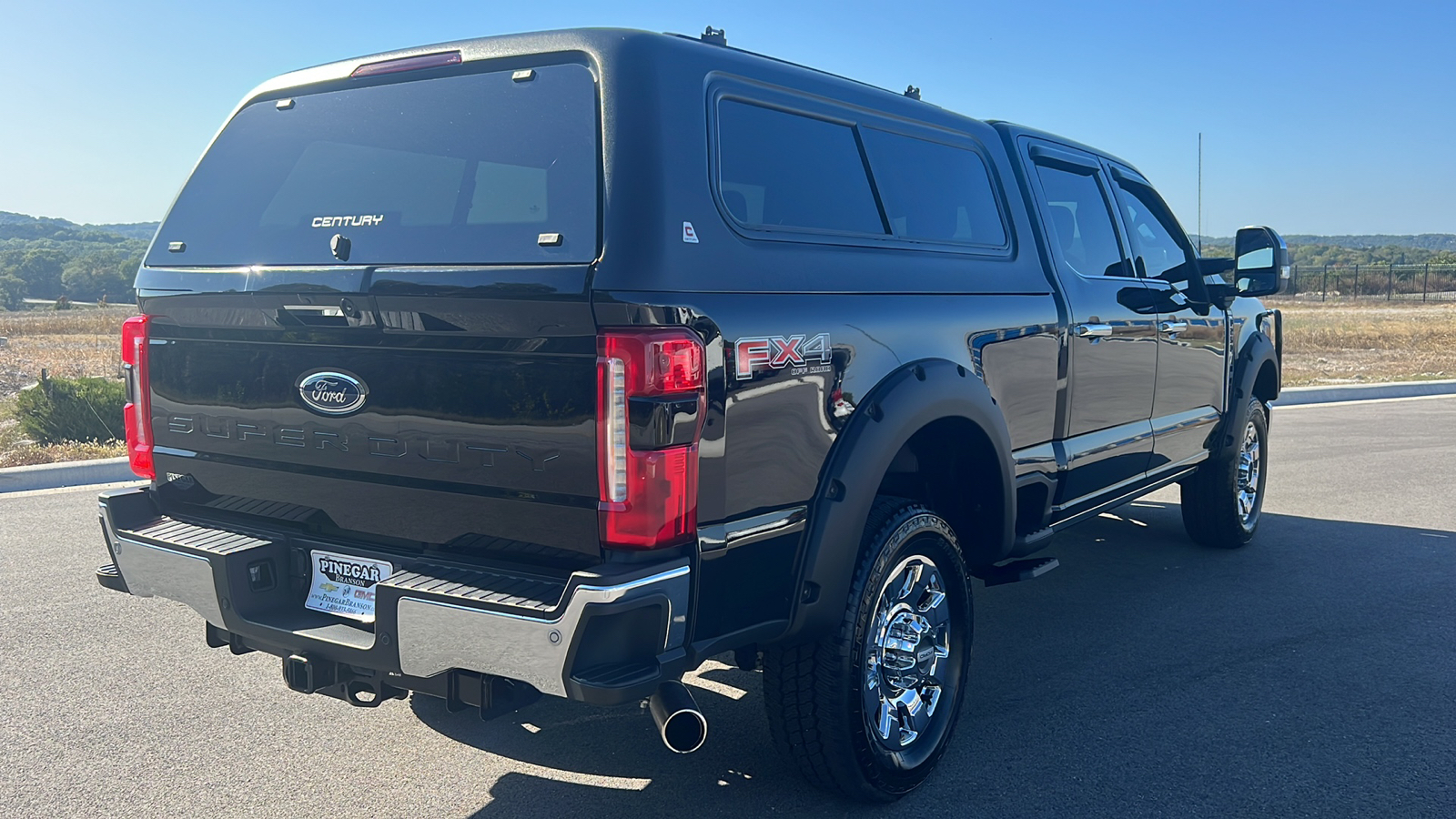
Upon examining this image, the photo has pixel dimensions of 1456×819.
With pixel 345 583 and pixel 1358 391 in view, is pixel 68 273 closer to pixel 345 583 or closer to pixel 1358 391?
pixel 1358 391

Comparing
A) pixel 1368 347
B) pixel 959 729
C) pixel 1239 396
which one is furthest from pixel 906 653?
pixel 1368 347

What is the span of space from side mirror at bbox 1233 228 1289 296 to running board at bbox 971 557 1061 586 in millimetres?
2287

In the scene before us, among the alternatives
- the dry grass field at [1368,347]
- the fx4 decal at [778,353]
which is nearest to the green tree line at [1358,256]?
the dry grass field at [1368,347]

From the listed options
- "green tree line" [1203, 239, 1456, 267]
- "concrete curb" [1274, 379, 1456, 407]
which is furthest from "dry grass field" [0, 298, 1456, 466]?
"green tree line" [1203, 239, 1456, 267]

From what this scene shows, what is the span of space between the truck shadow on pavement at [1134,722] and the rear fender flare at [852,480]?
2.36ft

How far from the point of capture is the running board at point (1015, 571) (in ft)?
13.1

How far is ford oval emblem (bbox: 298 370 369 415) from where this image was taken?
9.49 ft

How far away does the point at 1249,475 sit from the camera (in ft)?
22.1

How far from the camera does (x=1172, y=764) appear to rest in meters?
3.64

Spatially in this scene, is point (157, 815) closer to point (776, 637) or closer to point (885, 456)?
point (776, 637)

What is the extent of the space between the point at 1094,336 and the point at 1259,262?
4.95 ft

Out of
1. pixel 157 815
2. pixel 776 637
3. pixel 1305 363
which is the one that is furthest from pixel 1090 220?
pixel 1305 363

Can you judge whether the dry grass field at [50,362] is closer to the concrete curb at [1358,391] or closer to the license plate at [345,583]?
the license plate at [345,583]

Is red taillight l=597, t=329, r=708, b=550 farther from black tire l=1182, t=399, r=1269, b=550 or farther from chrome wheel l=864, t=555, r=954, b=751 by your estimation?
black tire l=1182, t=399, r=1269, b=550
